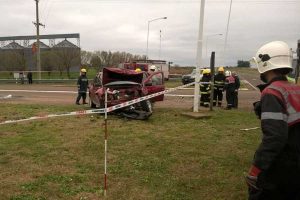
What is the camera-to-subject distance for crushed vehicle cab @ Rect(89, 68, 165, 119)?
13336 millimetres

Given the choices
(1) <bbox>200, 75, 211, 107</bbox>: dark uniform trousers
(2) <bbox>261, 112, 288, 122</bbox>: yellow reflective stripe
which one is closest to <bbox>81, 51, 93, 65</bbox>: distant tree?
(1) <bbox>200, 75, 211, 107</bbox>: dark uniform trousers

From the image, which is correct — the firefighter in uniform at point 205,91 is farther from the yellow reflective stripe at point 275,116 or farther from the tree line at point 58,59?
the tree line at point 58,59

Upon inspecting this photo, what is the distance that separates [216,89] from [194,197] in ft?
40.5

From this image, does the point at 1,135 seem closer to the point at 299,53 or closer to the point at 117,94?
the point at 117,94

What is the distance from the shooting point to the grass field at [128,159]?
19.4ft

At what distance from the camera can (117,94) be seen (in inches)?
535

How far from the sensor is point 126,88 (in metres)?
13.8

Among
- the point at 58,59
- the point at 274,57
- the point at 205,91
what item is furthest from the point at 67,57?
the point at 274,57

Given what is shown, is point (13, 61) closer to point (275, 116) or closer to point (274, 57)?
point (274, 57)

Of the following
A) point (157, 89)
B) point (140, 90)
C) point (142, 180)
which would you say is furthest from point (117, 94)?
point (142, 180)

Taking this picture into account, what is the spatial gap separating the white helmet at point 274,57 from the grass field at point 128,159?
2.85 meters

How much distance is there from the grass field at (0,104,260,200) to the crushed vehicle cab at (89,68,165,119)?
3.75ft

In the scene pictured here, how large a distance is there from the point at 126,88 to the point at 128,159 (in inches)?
251

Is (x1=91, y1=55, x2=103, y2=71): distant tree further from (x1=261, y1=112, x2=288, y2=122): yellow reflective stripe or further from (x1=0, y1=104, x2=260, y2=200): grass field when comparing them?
(x1=261, y1=112, x2=288, y2=122): yellow reflective stripe
